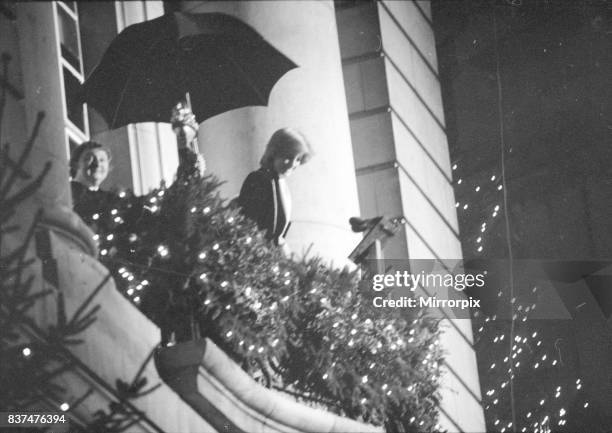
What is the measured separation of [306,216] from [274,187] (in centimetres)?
71

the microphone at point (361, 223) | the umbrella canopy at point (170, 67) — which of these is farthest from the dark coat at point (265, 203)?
the microphone at point (361, 223)

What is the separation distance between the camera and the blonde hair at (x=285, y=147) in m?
6.16

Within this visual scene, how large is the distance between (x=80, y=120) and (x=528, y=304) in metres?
2.46

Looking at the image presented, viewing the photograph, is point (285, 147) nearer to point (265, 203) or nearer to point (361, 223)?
point (265, 203)

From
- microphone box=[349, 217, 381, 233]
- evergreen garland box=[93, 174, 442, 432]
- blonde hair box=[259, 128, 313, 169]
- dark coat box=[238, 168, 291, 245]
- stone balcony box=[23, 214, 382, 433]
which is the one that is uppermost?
blonde hair box=[259, 128, 313, 169]

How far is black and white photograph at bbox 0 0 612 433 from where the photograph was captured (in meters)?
4.46

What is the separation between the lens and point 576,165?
688cm

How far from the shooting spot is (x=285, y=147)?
20.5ft

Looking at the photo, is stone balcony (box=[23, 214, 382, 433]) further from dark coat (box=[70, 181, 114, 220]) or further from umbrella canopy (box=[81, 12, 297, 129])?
umbrella canopy (box=[81, 12, 297, 129])

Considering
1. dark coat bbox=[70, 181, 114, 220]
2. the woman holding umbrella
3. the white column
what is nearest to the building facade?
the white column

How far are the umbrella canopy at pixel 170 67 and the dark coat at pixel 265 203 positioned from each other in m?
0.44

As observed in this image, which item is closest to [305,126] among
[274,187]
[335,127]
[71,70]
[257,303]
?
[335,127]

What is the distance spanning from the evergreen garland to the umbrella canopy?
616mm

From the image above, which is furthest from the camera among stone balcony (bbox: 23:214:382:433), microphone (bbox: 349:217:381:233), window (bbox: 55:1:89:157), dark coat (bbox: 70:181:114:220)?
microphone (bbox: 349:217:381:233)
